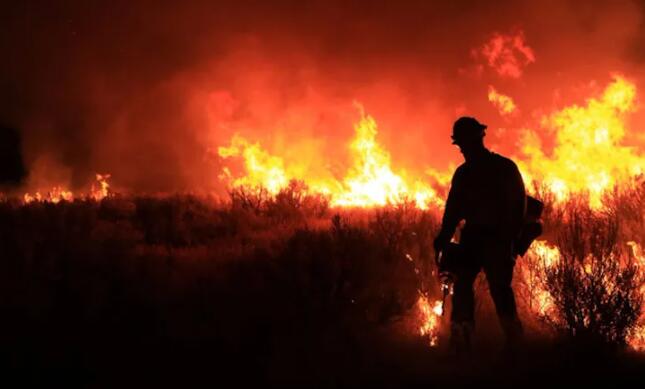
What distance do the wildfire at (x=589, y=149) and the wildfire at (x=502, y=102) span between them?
136cm

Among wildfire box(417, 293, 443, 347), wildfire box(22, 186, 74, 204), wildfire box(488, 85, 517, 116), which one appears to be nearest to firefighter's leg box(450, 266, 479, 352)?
wildfire box(417, 293, 443, 347)

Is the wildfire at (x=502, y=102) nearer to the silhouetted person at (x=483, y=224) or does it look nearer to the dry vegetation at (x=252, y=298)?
the dry vegetation at (x=252, y=298)

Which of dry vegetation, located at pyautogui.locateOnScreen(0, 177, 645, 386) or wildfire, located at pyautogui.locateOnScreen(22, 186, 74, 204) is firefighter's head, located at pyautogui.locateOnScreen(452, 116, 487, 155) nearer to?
dry vegetation, located at pyautogui.locateOnScreen(0, 177, 645, 386)

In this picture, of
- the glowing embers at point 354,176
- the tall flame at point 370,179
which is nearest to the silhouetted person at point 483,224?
the glowing embers at point 354,176

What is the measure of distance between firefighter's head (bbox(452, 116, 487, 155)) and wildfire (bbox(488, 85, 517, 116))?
40.6 feet

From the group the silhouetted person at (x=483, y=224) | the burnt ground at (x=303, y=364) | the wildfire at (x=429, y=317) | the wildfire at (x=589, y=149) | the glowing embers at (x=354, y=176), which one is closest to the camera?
the burnt ground at (x=303, y=364)

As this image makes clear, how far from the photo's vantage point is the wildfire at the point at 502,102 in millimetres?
16281

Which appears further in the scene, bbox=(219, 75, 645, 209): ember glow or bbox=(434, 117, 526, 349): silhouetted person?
bbox=(219, 75, 645, 209): ember glow

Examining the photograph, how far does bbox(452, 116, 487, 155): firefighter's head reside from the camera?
15.2 ft

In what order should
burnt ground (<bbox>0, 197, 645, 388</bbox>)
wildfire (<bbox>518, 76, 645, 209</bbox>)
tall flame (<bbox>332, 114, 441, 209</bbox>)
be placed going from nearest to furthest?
burnt ground (<bbox>0, 197, 645, 388</bbox>)
wildfire (<bbox>518, 76, 645, 209</bbox>)
tall flame (<bbox>332, 114, 441, 209</bbox>)

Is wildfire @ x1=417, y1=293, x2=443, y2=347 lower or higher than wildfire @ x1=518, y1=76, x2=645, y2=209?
lower

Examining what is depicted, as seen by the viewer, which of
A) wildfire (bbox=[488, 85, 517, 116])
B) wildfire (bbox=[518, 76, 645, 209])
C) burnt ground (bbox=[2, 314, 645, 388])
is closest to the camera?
burnt ground (bbox=[2, 314, 645, 388])

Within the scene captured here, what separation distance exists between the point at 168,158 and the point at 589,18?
14.4m

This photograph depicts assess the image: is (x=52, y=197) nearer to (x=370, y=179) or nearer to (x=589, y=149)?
A: (x=370, y=179)
